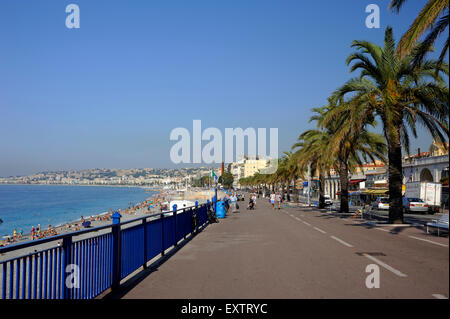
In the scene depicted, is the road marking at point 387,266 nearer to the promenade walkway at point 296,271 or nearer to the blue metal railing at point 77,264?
the promenade walkway at point 296,271

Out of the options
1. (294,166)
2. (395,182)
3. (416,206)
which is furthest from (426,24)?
(294,166)

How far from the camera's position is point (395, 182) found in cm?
2042

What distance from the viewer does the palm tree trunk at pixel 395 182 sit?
20219mm

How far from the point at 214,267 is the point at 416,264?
13.9 feet

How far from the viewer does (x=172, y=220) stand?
12.9 metres

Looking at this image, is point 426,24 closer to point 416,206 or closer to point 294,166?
point 416,206

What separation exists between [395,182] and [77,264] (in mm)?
18069

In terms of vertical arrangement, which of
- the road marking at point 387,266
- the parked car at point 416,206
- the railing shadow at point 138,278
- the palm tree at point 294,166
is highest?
the palm tree at point 294,166

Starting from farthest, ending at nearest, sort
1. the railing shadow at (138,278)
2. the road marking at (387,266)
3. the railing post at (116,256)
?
the road marking at (387,266), the railing post at (116,256), the railing shadow at (138,278)

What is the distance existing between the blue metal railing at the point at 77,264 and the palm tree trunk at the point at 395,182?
14518 mm

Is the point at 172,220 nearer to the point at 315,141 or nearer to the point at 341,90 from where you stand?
the point at 341,90

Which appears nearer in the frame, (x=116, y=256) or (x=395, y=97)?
(x=116, y=256)

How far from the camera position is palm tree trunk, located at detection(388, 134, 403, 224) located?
796 inches

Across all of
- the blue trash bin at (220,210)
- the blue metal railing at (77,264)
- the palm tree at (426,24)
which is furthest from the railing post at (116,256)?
the blue trash bin at (220,210)
